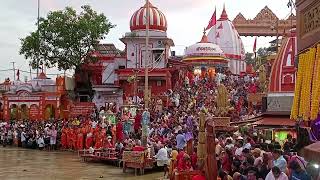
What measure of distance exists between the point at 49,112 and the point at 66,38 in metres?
6.14

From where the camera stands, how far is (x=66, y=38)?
143 feet

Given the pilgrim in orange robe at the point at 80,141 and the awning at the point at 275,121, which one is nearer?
the awning at the point at 275,121

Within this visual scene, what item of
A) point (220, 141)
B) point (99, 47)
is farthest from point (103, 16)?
point (220, 141)

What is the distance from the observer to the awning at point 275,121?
52.5 feet

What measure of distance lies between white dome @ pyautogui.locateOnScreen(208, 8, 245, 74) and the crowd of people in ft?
39.4

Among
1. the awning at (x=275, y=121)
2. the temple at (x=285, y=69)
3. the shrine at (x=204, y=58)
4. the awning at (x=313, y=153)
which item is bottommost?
the awning at (x=275, y=121)

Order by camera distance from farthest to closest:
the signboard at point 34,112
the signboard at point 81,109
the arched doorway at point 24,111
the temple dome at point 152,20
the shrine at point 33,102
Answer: the temple dome at point 152,20 < the arched doorway at point 24,111 < the shrine at point 33,102 < the signboard at point 34,112 < the signboard at point 81,109

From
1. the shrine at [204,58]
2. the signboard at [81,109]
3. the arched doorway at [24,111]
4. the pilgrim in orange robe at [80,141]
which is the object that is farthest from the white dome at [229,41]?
the pilgrim in orange robe at [80,141]

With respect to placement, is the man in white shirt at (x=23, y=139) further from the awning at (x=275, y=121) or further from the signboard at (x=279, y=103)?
the awning at (x=275, y=121)

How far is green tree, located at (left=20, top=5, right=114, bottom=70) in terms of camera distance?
143ft

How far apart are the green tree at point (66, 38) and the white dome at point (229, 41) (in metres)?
16.4

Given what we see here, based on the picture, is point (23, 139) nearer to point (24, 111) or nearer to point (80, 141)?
point (80, 141)

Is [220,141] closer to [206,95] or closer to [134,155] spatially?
[134,155]

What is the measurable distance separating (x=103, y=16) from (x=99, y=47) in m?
3.25
